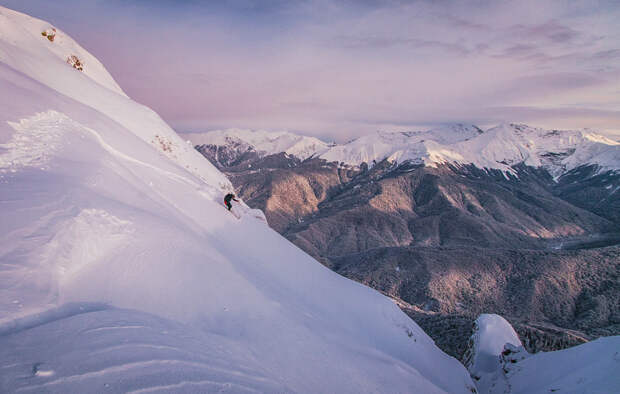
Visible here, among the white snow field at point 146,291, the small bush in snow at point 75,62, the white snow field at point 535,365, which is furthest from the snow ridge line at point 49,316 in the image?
the small bush in snow at point 75,62

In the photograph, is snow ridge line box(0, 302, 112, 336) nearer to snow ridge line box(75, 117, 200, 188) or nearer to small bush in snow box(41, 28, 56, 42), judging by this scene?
snow ridge line box(75, 117, 200, 188)

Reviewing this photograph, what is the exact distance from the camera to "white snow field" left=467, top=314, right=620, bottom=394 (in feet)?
26.9

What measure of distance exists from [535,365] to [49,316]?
1680 centimetres

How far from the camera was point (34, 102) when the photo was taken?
1034 centimetres

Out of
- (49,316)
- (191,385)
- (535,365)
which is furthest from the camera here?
(535,365)

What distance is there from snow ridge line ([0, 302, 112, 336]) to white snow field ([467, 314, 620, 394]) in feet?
36.8

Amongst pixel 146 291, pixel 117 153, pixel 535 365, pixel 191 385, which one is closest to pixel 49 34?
pixel 117 153

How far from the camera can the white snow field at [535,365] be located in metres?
8.21

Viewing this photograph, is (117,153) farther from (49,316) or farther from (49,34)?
(49,34)

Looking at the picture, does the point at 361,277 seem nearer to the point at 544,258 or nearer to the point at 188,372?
the point at 544,258

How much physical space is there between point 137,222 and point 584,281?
120250mm

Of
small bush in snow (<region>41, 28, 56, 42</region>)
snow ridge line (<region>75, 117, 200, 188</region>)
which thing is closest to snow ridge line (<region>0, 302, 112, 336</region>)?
snow ridge line (<region>75, 117, 200, 188</region>)

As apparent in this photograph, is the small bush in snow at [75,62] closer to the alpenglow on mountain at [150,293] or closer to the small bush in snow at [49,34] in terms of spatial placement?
the small bush in snow at [49,34]

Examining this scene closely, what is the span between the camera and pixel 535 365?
1265 cm
